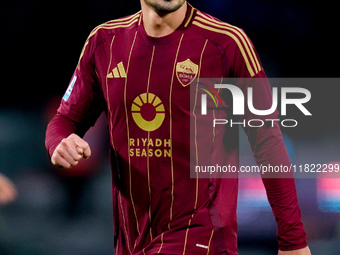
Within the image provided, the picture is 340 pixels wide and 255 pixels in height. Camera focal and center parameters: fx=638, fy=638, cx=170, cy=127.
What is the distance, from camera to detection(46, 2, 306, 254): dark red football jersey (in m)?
2.62

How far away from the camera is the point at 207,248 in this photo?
2.59 meters

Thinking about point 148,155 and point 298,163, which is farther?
point 298,163

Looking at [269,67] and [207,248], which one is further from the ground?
[269,67]

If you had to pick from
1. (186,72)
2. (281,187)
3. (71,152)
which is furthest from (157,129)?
(281,187)

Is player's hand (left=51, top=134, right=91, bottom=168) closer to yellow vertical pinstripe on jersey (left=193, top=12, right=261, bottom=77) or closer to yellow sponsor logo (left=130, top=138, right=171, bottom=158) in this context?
yellow sponsor logo (left=130, top=138, right=171, bottom=158)

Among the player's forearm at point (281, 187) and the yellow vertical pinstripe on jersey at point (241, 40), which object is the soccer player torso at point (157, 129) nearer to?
the yellow vertical pinstripe on jersey at point (241, 40)

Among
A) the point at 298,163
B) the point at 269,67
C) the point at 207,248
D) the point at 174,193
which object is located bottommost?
the point at 207,248

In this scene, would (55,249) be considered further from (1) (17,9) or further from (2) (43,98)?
(1) (17,9)

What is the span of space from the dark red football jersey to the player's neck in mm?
25

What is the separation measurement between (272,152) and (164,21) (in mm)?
717

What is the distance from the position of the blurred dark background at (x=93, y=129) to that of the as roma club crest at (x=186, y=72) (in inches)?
126

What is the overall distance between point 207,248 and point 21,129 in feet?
12.8

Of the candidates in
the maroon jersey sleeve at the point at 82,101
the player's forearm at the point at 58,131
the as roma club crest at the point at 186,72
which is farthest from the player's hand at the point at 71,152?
the as roma club crest at the point at 186,72

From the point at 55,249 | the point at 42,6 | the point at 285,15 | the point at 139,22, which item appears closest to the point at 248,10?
the point at 285,15
